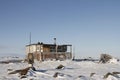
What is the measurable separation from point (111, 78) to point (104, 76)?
1.58 ft

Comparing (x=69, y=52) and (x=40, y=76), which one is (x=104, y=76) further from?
(x=69, y=52)

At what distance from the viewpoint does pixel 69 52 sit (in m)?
52.5

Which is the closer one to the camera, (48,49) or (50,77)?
(50,77)

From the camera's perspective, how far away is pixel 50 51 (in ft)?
176

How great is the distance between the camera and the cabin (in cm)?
5112

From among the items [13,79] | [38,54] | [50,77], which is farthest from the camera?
[38,54]

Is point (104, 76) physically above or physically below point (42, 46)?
below

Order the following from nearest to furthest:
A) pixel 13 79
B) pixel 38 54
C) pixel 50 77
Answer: pixel 13 79, pixel 50 77, pixel 38 54

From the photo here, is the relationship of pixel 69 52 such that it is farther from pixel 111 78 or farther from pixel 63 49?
pixel 111 78

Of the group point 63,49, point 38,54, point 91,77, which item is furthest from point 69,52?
point 91,77

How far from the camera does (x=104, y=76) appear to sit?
17.2 m

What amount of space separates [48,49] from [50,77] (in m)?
37.5

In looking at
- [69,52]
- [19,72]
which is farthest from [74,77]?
[69,52]

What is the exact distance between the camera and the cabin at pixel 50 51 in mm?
51125
